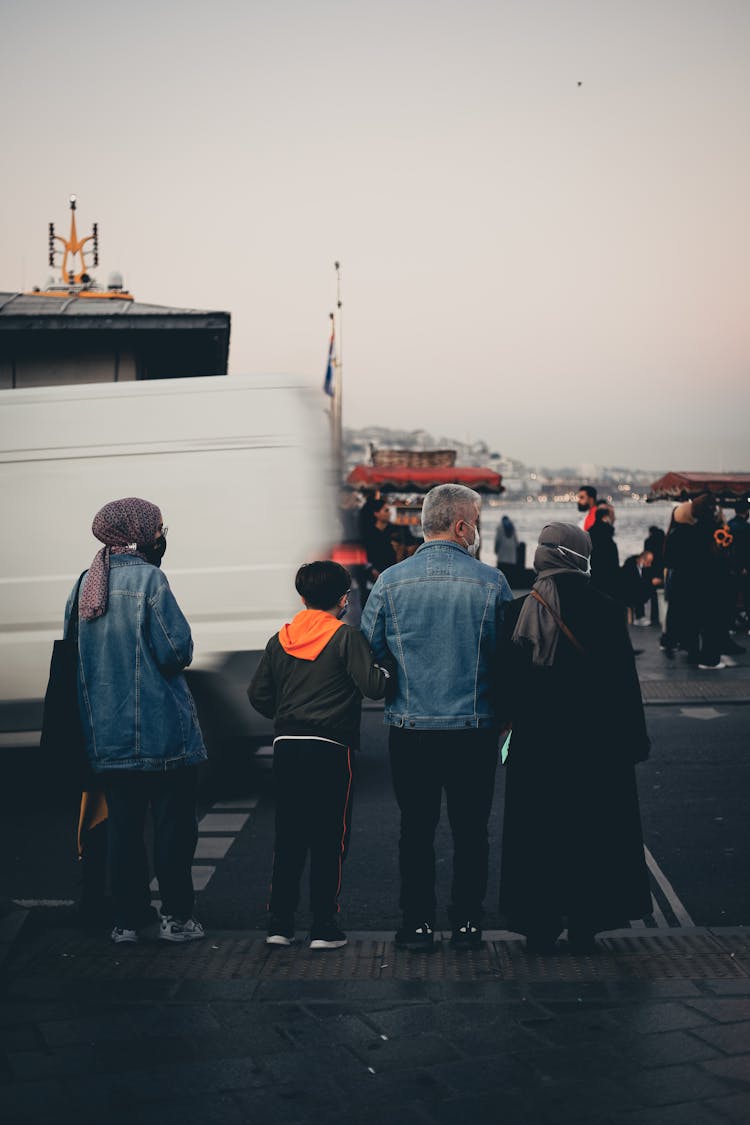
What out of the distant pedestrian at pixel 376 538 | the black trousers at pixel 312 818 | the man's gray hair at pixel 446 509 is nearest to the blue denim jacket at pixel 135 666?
Result: the black trousers at pixel 312 818

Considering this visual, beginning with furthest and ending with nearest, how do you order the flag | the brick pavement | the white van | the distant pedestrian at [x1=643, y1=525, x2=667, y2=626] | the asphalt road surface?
the flag → the distant pedestrian at [x1=643, y1=525, x2=667, y2=626] → the white van → the asphalt road surface → the brick pavement

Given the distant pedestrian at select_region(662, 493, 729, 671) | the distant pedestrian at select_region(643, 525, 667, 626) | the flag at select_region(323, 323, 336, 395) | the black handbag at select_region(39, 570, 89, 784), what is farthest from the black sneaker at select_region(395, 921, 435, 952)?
the flag at select_region(323, 323, 336, 395)

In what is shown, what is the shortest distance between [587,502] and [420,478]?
79.6 feet

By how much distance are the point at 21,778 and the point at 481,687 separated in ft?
15.2

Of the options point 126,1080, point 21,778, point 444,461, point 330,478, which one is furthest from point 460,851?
point 444,461

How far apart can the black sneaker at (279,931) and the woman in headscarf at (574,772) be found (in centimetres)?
84

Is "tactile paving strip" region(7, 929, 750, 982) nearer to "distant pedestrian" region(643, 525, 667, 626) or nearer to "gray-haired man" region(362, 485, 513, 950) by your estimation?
"gray-haired man" region(362, 485, 513, 950)

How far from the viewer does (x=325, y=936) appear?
4812 mm

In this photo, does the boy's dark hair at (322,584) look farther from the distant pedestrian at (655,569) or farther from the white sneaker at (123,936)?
the distant pedestrian at (655,569)

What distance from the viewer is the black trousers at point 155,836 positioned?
4.92 m

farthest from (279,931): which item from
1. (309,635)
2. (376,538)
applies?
(376,538)

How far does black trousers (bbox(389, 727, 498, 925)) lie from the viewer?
4.75 meters

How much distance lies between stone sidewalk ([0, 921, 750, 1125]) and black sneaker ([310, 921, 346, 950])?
5 cm

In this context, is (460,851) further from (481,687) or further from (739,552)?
(739,552)
